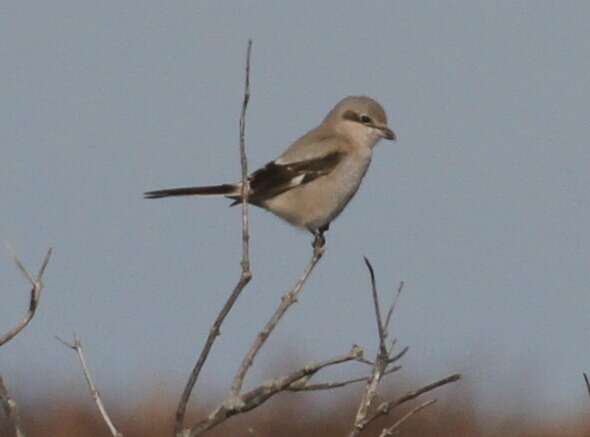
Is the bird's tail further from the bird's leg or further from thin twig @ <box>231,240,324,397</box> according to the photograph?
thin twig @ <box>231,240,324,397</box>

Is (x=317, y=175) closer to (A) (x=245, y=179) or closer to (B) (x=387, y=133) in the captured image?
(B) (x=387, y=133)

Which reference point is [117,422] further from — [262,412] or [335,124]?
[335,124]

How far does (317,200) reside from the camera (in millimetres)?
5898

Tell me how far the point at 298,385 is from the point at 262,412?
16.5ft

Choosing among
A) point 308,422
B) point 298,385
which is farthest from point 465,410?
point 298,385

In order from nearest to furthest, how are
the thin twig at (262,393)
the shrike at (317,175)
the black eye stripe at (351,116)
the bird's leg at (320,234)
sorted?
the thin twig at (262,393) → the bird's leg at (320,234) → the shrike at (317,175) → the black eye stripe at (351,116)

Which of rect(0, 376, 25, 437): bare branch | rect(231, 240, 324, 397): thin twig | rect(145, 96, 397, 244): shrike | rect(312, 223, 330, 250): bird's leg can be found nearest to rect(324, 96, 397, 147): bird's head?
rect(145, 96, 397, 244): shrike

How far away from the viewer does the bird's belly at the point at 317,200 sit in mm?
5871

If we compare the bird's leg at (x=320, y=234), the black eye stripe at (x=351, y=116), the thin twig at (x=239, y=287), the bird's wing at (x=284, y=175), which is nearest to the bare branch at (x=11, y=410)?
the thin twig at (x=239, y=287)

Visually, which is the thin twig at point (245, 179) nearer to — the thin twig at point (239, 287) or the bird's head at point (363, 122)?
the thin twig at point (239, 287)

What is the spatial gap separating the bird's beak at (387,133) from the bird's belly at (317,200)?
1.23 feet

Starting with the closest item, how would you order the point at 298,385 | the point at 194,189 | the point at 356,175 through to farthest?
1. the point at 298,385
2. the point at 194,189
3. the point at 356,175

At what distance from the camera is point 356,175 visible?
6145 mm

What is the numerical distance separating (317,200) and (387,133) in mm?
693
